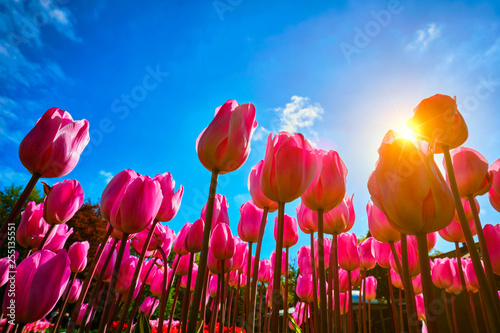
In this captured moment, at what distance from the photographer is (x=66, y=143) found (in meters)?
1.61

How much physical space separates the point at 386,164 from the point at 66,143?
1.69 m

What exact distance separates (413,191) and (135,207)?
1.30 m

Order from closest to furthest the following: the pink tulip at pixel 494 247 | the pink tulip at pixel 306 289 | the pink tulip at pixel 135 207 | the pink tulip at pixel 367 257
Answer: the pink tulip at pixel 135 207 → the pink tulip at pixel 494 247 → the pink tulip at pixel 367 257 → the pink tulip at pixel 306 289

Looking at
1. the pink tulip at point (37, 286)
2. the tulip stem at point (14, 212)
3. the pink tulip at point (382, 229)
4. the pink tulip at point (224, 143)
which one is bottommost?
the pink tulip at point (37, 286)

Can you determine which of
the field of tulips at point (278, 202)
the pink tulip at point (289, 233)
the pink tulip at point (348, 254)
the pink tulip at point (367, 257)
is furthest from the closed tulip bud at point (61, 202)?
the pink tulip at point (367, 257)

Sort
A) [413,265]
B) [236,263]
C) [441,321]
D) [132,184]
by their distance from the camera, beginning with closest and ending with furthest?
[132,184] < [413,265] < [236,263] < [441,321]

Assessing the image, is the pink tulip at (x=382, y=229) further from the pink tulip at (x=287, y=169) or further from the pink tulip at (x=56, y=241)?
the pink tulip at (x=56, y=241)

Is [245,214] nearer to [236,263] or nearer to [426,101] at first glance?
[236,263]

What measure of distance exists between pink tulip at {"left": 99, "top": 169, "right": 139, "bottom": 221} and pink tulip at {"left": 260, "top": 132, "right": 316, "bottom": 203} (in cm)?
83

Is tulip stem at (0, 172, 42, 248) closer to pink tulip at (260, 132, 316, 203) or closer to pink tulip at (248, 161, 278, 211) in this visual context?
pink tulip at (260, 132, 316, 203)

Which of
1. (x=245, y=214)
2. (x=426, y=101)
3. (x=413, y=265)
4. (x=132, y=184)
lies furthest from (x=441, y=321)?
(x=132, y=184)

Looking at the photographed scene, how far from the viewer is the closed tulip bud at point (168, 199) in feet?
6.63

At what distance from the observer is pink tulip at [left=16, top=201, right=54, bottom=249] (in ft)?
7.05

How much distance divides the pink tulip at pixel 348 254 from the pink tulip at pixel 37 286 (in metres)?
2.14
